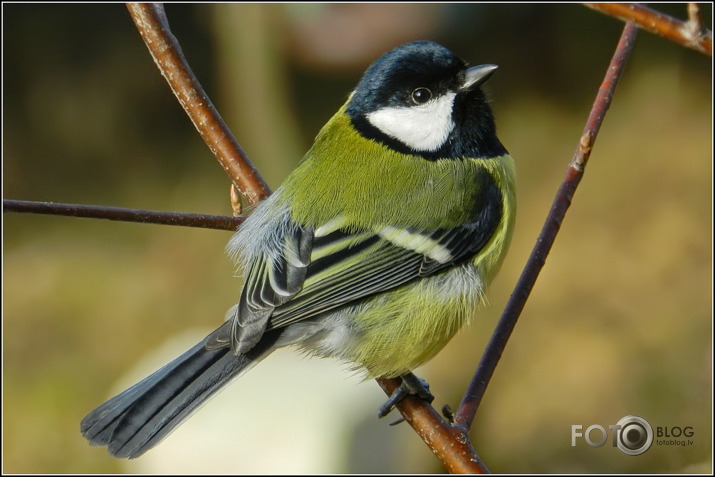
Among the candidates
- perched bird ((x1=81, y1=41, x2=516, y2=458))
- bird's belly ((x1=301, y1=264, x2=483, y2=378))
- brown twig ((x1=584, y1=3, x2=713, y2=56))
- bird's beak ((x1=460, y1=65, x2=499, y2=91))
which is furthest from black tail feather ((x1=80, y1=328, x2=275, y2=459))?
brown twig ((x1=584, y1=3, x2=713, y2=56))

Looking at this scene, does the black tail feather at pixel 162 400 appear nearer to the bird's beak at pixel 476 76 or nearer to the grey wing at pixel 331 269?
the grey wing at pixel 331 269

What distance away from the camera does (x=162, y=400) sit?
4.97 ft

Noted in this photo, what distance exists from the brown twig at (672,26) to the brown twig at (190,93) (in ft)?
3.25

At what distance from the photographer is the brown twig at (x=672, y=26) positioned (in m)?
0.85

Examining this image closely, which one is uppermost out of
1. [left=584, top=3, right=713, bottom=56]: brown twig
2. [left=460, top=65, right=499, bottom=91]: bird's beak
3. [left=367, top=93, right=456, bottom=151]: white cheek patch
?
[left=584, top=3, right=713, bottom=56]: brown twig

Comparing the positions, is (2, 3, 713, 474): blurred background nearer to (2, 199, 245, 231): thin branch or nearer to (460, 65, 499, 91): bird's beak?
(460, 65, 499, 91): bird's beak

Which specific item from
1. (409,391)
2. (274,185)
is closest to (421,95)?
(409,391)

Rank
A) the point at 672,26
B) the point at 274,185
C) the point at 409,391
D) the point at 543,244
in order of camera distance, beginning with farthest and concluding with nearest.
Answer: the point at 274,185
the point at 409,391
the point at 543,244
the point at 672,26

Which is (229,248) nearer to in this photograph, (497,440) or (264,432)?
(264,432)

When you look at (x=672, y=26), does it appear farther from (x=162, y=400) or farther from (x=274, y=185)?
Answer: (x=274, y=185)

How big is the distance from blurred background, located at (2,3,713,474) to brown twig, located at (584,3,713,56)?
263 cm

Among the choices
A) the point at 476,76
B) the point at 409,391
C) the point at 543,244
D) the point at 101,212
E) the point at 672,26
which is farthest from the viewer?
the point at 476,76

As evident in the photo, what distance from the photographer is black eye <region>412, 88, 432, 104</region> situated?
1826mm

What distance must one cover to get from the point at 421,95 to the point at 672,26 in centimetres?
98
